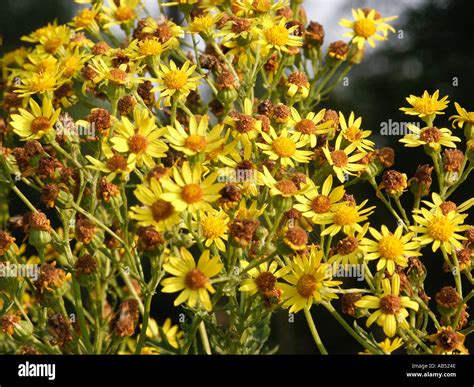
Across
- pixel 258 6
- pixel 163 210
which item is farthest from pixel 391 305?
pixel 258 6

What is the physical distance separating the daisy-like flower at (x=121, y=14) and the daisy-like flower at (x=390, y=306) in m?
0.99

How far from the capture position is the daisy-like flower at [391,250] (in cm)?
136

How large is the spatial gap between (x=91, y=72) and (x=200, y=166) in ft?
1.41

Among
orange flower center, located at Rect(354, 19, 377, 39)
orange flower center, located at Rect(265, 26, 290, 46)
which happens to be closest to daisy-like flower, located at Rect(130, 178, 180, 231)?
orange flower center, located at Rect(265, 26, 290, 46)

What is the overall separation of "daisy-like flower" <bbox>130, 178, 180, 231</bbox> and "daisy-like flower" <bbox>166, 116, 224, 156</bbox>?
0.12 metres

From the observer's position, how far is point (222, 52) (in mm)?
1778

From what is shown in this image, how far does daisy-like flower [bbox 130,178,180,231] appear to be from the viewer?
1266mm

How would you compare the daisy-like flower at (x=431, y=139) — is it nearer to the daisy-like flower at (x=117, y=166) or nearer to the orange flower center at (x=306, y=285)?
the orange flower center at (x=306, y=285)

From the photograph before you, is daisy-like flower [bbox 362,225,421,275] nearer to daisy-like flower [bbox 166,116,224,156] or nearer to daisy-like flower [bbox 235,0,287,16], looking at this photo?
daisy-like flower [bbox 166,116,224,156]

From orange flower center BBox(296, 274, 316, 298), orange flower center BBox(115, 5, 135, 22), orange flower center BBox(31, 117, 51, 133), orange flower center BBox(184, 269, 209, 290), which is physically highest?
orange flower center BBox(115, 5, 135, 22)

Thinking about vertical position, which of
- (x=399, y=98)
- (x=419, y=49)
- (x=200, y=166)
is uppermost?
(x=419, y=49)

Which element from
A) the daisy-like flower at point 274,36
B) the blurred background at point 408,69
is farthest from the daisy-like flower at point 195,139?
the blurred background at point 408,69
